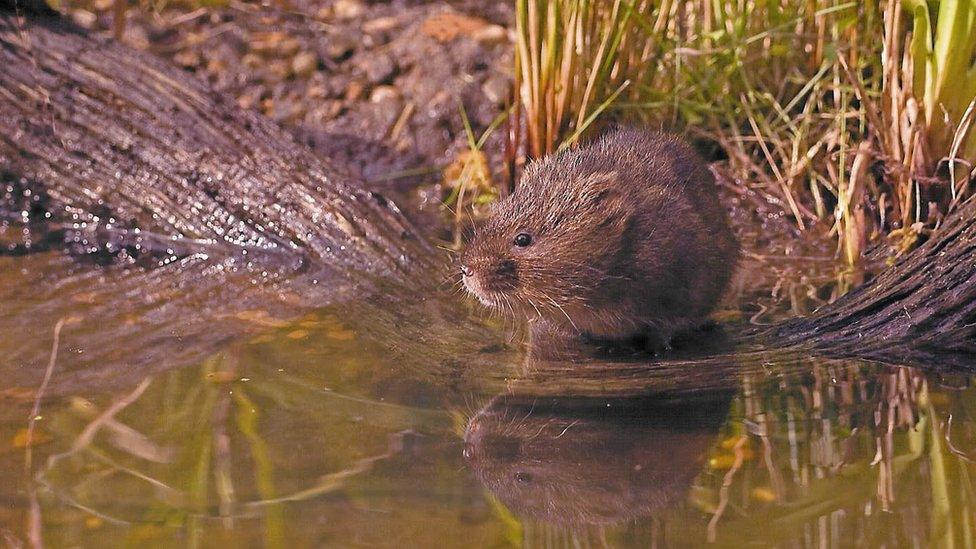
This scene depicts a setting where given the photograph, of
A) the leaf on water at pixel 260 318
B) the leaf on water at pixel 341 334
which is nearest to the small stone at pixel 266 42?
the leaf on water at pixel 260 318

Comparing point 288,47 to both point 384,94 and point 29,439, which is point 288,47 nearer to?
point 384,94

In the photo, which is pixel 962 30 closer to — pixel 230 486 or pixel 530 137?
pixel 530 137

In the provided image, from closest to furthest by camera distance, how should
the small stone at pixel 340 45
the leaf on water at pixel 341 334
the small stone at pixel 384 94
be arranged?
1. the leaf on water at pixel 341 334
2. the small stone at pixel 384 94
3. the small stone at pixel 340 45

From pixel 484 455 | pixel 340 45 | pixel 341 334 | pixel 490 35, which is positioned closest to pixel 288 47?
pixel 340 45

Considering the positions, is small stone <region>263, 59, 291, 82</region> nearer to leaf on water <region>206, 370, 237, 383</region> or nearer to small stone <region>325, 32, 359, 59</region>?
small stone <region>325, 32, 359, 59</region>

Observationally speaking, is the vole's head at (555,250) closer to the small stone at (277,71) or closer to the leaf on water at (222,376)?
the leaf on water at (222,376)

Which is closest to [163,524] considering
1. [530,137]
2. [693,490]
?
[693,490]
